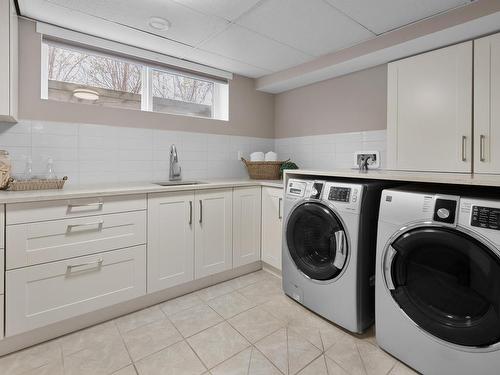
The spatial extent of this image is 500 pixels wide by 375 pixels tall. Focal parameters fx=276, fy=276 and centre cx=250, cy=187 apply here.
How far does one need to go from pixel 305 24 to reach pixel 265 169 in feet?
4.47

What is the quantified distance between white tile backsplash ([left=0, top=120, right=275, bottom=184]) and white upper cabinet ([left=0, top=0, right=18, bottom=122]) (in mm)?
257

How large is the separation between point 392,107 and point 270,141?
1.54 m

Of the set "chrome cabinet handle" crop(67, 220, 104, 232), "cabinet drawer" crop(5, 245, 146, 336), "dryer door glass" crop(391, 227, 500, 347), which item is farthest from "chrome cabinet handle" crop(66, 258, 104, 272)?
"dryer door glass" crop(391, 227, 500, 347)

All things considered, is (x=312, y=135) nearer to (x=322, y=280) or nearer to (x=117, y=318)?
(x=322, y=280)

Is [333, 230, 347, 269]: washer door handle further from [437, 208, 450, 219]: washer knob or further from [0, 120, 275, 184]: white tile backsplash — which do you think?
[0, 120, 275, 184]: white tile backsplash

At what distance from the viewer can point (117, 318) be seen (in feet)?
6.08

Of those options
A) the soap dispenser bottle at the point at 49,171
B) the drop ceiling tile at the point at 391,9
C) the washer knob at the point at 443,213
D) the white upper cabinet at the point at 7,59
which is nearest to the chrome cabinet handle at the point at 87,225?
the soap dispenser bottle at the point at 49,171

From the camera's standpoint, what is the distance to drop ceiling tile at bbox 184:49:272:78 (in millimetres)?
2498

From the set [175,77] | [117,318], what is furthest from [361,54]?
[117,318]

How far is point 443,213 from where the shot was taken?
49.2 inches

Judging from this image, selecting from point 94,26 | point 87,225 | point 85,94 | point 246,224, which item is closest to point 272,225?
point 246,224

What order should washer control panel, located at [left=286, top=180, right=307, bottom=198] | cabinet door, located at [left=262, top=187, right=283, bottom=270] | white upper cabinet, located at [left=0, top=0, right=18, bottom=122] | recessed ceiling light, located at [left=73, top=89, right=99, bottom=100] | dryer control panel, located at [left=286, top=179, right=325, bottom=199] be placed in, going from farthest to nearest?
cabinet door, located at [left=262, top=187, right=283, bottom=270], recessed ceiling light, located at [left=73, top=89, right=99, bottom=100], washer control panel, located at [left=286, top=180, right=307, bottom=198], dryer control panel, located at [left=286, top=179, right=325, bottom=199], white upper cabinet, located at [left=0, top=0, right=18, bottom=122]

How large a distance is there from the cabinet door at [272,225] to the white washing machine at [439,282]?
102cm

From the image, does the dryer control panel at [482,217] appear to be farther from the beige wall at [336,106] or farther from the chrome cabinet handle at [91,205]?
the chrome cabinet handle at [91,205]
